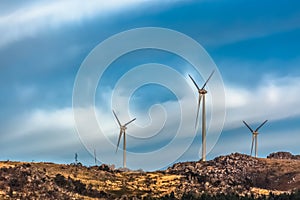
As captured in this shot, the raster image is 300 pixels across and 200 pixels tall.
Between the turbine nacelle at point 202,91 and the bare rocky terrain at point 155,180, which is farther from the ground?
the turbine nacelle at point 202,91

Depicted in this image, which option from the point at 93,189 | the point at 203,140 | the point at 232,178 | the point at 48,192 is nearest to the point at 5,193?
the point at 48,192

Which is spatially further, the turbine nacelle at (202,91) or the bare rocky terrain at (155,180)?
the turbine nacelle at (202,91)

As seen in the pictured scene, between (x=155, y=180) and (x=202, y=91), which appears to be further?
(x=202, y=91)

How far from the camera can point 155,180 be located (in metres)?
105

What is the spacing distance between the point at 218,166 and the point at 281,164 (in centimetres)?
1283

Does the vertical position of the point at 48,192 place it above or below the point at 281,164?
below

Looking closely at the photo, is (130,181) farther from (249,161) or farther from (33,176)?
(249,161)

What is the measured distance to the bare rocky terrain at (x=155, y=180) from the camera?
8812cm

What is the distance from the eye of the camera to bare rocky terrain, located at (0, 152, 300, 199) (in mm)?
88125

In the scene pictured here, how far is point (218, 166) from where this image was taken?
122 m

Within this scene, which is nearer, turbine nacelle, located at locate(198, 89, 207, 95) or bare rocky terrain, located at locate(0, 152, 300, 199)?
bare rocky terrain, located at locate(0, 152, 300, 199)

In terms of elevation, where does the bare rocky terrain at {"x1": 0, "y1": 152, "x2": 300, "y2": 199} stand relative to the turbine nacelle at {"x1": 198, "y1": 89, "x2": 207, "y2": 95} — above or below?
below

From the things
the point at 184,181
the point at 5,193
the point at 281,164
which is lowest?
the point at 5,193

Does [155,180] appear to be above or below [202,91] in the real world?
below
